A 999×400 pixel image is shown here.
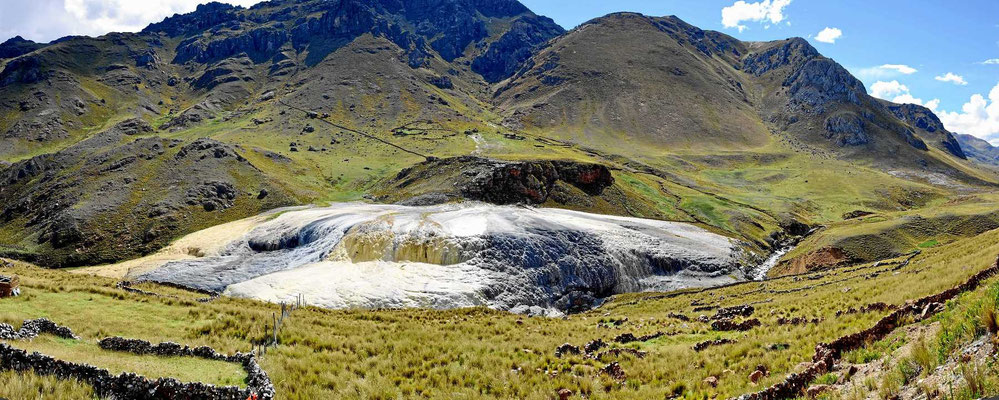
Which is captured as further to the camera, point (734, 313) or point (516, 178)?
point (516, 178)

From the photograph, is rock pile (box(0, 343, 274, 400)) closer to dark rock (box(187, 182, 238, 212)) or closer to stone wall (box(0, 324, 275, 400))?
stone wall (box(0, 324, 275, 400))

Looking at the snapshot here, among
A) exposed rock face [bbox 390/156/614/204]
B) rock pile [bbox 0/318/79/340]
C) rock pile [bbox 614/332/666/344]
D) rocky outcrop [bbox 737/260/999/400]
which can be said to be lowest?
rock pile [bbox 614/332/666/344]

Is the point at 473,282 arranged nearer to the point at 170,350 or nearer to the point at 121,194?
the point at 170,350

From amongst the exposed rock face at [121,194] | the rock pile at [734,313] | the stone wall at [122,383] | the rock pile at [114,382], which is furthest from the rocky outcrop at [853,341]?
the exposed rock face at [121,194]

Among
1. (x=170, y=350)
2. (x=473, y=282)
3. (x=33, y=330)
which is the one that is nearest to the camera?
(x=33, y=330)

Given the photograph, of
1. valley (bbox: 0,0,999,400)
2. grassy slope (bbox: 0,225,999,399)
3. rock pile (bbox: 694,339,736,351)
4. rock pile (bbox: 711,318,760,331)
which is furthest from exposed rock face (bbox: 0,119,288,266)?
rock pile (bbox: 694,339,736,351)

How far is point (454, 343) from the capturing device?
78.4ft

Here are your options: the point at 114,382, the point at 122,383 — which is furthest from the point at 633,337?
the point at 114,382

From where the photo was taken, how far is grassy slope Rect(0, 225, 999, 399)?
57.2 ft

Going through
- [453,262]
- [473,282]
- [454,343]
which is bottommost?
[473,282]

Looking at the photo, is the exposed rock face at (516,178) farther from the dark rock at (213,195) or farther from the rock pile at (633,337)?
the rock pile at (633,337)

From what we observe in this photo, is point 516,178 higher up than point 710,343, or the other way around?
A: point 516,178

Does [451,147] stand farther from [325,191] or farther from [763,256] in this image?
[763,256]

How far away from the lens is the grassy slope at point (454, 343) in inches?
687
